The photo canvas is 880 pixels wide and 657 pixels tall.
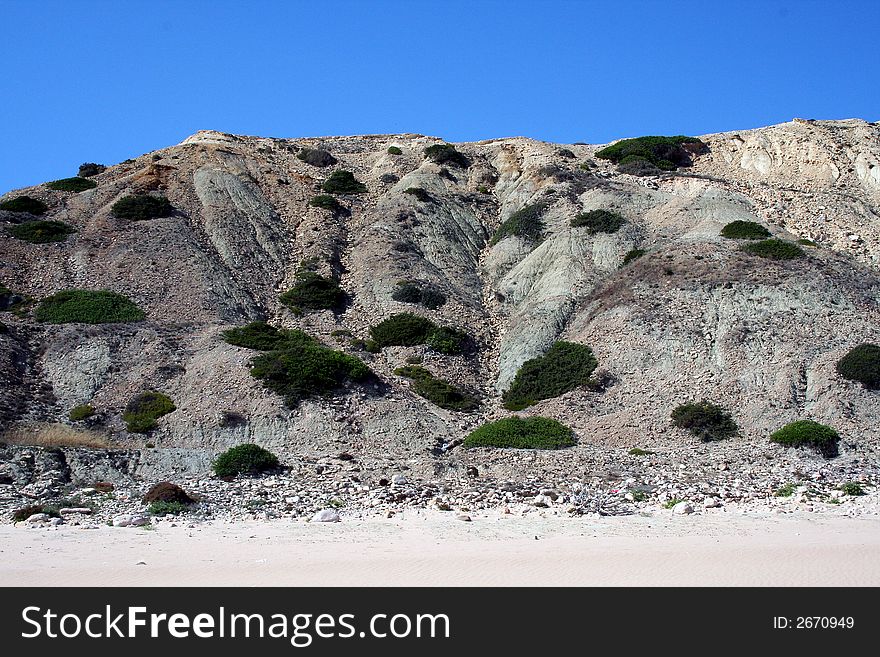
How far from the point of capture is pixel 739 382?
30.8 meters

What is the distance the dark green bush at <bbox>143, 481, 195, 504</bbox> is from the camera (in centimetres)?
1962

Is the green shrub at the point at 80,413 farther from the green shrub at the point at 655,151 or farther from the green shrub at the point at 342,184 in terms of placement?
the green shrub at the point at 655,151

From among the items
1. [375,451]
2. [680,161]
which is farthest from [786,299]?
[680,161]

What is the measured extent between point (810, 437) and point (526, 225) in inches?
1020

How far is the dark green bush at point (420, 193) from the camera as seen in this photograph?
51.7m

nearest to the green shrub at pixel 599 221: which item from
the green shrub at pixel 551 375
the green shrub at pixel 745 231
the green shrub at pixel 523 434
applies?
the green shrub at pixel 745 231

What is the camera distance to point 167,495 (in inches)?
777

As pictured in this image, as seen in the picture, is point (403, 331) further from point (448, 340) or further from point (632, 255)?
point (632, 255)

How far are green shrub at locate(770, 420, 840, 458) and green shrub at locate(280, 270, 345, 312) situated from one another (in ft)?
74.2

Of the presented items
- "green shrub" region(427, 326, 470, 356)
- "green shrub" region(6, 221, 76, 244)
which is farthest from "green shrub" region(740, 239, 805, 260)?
"green shrub" region(6, 221, 76, 244)

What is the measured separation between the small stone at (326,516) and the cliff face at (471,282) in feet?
25.9

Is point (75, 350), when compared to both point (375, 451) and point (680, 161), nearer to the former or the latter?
point (375, 451)

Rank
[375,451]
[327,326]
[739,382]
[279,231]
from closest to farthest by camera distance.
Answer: [375,451] → [739,382] → [327,326] → [279,231]
